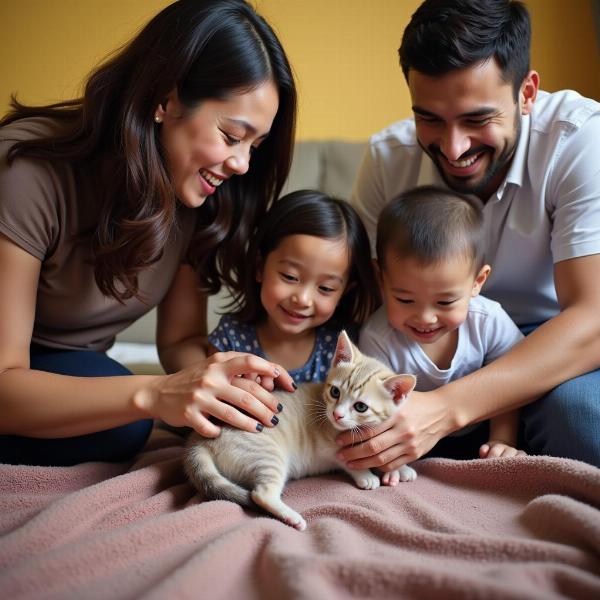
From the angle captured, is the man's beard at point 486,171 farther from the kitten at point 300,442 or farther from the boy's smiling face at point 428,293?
the kitten at point 300,442

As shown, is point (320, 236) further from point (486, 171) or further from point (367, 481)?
point (367, 481)

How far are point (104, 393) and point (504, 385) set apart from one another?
87 centimetres

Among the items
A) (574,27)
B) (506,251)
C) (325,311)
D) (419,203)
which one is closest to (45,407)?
(325,311)

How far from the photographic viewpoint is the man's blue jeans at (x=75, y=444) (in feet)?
4.39

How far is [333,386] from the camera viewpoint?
1301 millimetres

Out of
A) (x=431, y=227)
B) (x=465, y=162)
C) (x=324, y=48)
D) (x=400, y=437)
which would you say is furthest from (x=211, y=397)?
(x=324, y=48)

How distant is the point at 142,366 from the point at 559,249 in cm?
139

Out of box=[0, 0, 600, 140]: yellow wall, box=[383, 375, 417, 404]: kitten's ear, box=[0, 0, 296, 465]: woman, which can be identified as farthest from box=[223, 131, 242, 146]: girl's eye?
box=[0, 0, 600, 140]: yellow wall

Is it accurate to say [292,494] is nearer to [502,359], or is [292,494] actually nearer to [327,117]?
[502,359]

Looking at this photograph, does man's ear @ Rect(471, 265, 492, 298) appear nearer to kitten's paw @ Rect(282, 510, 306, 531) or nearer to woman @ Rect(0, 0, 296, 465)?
woman @ Rect(0, 0, 296, 465)

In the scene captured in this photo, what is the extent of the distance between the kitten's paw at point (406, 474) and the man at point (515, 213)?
3 cm

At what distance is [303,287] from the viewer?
1444 millimetres

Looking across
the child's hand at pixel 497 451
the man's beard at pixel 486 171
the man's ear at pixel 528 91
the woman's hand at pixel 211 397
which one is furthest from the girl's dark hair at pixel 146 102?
the child's hand at pixel 497 451

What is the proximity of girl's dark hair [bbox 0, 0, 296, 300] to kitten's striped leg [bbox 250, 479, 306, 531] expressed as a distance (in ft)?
1.94
